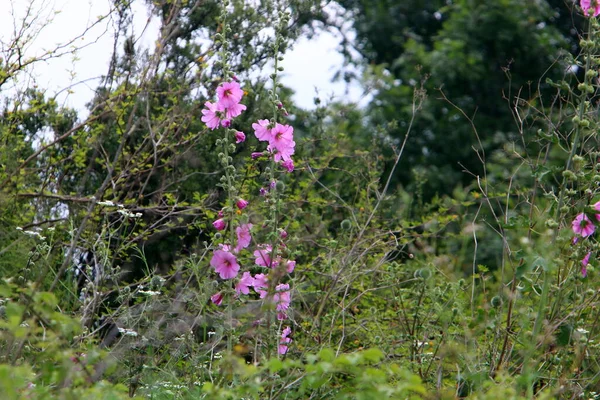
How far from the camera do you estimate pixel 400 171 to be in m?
13.2

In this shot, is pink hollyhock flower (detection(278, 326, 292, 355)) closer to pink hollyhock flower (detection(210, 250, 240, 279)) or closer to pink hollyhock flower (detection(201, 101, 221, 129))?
pink hollyhock flower (detection(210, 250, 240, 279))

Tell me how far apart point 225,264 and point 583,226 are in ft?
4.96

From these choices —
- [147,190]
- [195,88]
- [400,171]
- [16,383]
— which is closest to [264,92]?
[195,88]

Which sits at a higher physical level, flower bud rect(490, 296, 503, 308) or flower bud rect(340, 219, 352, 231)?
flower bud rect(340, 219, 352, 231)

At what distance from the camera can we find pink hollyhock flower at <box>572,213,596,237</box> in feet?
11.9

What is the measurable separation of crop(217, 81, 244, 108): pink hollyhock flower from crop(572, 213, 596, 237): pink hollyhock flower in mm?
1519

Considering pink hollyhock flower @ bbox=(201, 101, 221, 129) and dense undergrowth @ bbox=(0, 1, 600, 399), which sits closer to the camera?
dense undergrowth @ bbox=(0, 1, 600, 399)

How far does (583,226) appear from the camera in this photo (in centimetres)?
363

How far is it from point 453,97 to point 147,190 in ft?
25.9

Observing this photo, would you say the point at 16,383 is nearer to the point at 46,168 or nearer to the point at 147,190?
the point at 46,168

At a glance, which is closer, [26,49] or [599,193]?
[599,193]

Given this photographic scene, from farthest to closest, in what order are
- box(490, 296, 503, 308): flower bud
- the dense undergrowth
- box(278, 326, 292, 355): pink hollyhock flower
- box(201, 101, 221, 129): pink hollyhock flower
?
box(490, 296, 503, 308): flower bud, box(278, 326, 292, 355): pink hollyhock flower, box(201, 101, 221, 129): pink hollyhock flower, the dense undergrowth

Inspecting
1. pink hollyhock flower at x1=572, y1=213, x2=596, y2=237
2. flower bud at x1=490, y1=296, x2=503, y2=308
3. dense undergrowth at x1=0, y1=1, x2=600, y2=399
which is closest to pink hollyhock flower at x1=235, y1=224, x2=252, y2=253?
dense undergrowth at x1=0, y1=1, x2=600, y2=399

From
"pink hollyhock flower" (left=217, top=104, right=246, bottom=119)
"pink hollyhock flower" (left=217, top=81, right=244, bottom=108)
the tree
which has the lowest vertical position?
the tree
